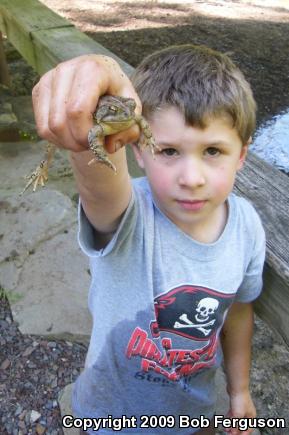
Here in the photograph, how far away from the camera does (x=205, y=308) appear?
1.48m

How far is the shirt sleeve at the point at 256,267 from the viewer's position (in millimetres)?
1449

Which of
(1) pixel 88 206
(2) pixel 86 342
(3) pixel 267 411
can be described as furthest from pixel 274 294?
(2) pixel 86 342

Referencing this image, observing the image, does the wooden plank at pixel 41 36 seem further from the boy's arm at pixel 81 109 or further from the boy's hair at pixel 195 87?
the boy's arm at pixel 81 109

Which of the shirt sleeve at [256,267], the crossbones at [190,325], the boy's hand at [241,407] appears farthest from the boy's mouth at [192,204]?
the boy's hand at [241,407]

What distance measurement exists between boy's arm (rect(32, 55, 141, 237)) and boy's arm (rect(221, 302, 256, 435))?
2.69 feet

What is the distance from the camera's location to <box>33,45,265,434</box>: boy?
4.13 feet

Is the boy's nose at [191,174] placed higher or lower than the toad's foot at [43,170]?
higher

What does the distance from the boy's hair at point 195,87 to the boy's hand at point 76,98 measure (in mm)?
293

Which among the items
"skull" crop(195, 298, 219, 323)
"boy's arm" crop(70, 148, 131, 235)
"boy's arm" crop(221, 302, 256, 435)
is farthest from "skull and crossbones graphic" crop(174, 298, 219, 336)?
"boy's arm" crop(70, 148, 131, 235)

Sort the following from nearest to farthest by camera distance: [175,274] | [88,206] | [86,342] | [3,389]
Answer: [88,206] → [175,274] → [3,389] → [86,342]

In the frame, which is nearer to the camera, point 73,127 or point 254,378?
point 73,127

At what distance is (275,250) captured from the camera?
4.66ft

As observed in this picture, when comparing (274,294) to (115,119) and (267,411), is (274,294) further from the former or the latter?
(267,411)

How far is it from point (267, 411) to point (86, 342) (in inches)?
37.1
